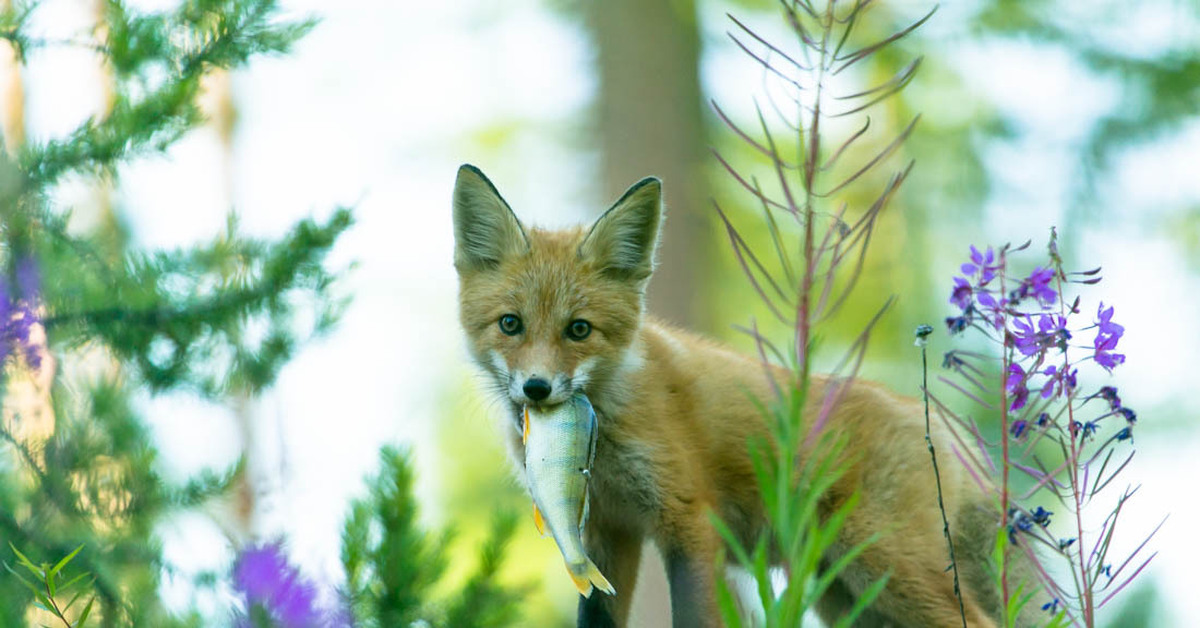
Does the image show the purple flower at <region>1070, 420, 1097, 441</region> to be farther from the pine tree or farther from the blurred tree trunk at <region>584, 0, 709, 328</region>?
the blurred tree trunk at <region>584, 0, 709, 328</region>

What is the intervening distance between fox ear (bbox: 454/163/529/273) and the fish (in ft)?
3.52

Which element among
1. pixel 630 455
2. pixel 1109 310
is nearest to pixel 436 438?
pixel 630 455

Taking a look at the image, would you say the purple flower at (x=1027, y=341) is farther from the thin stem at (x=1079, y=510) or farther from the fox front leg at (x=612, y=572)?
the fox front leg at (x=612, y=572)

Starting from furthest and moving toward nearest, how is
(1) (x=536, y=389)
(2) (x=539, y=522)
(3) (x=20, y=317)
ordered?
(1) (x=536, y=389) < (2) (x=539, y=522) < (3) (x=20, y=317)

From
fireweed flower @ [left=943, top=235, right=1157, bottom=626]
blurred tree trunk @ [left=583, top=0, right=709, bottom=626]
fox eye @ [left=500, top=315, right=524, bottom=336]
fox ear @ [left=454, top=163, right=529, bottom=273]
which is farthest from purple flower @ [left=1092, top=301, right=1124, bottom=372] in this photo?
blurred tree trunk @ [left=583, top=0, right=709, bottom=626]

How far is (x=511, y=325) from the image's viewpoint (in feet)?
12.8

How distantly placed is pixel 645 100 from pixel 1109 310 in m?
6.11

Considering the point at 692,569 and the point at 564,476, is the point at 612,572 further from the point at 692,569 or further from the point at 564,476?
the point at 564,476

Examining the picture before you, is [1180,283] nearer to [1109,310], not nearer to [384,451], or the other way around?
[1109,310]

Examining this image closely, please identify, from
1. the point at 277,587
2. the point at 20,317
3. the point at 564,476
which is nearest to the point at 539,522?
the point at 564,476

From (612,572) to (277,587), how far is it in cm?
206

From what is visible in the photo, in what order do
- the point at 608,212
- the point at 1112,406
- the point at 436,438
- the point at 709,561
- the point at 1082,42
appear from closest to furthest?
the point at 1112,406, the point at 709,561, the point at 608,212, the point at 1082,42, the point at 436,438

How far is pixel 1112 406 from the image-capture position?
2.13 metres

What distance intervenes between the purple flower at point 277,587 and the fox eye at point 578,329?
1787 mm
